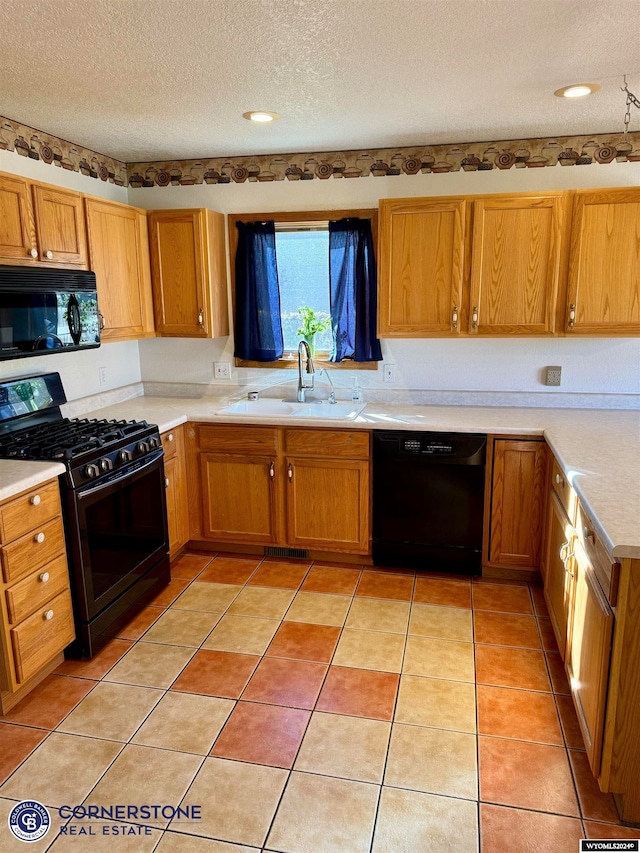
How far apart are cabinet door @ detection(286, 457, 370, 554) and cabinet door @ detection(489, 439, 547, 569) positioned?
696 mm

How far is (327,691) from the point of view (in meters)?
2.39

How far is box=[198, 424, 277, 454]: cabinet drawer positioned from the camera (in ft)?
11.1

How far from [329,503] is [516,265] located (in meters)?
1.64

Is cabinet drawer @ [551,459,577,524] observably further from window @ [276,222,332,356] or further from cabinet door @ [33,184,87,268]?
cabinet door @ [33,184,87,268]

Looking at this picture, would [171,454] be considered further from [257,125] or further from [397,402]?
[257,125]

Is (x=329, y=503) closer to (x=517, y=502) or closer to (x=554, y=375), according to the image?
(x=517, y=502)

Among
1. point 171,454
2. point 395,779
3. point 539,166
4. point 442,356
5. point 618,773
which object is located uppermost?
point 539,166

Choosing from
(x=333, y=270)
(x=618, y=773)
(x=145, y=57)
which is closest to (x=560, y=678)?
(x=618, y=773)

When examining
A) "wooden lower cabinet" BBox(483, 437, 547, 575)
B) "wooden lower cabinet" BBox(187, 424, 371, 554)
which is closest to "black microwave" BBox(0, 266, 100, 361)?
"wooden lower cabinet" BBox(187, 424, 371, 554)

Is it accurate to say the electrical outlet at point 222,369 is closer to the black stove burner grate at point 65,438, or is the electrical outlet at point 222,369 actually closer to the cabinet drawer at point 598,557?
the black stove burner grate at point 65,438

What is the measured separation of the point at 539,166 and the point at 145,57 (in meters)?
2.21

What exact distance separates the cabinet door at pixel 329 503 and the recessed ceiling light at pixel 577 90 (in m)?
1.94

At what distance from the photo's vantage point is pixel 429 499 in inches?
128

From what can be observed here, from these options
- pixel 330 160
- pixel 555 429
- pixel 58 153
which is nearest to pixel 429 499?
pixel 555 429
